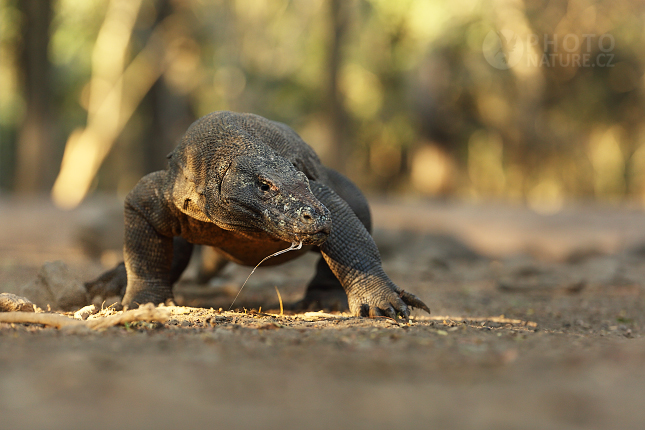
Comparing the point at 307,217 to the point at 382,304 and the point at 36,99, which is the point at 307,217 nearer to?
the point at 382,304

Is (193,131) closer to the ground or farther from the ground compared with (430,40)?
closer to the ground

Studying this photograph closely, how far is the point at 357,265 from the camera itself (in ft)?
11.7

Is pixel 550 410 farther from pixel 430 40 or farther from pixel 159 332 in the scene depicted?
pixel 430 40

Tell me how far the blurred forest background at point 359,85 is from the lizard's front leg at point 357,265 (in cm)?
1027

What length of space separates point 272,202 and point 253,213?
13 centimetres

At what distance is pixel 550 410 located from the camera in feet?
5.49

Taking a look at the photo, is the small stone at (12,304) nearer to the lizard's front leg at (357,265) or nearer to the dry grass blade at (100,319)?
the dry grass blade at (100,319)

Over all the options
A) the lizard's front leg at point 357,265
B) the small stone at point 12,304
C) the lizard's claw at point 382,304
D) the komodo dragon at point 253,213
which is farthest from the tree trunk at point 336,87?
the small stone at point 12,304

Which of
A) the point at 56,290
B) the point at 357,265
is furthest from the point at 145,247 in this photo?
the point at 357,265

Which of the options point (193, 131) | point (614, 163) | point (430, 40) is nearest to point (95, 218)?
point (193, 131)

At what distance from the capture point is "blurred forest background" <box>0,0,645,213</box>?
14.9 meters

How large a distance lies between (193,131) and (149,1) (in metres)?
17.6

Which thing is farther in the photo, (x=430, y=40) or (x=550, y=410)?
(x=430, y=40)

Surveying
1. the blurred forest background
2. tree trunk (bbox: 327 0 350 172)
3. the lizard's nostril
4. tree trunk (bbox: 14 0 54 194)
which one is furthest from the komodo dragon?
tree trunk (bbox: 14 0 54 194)
